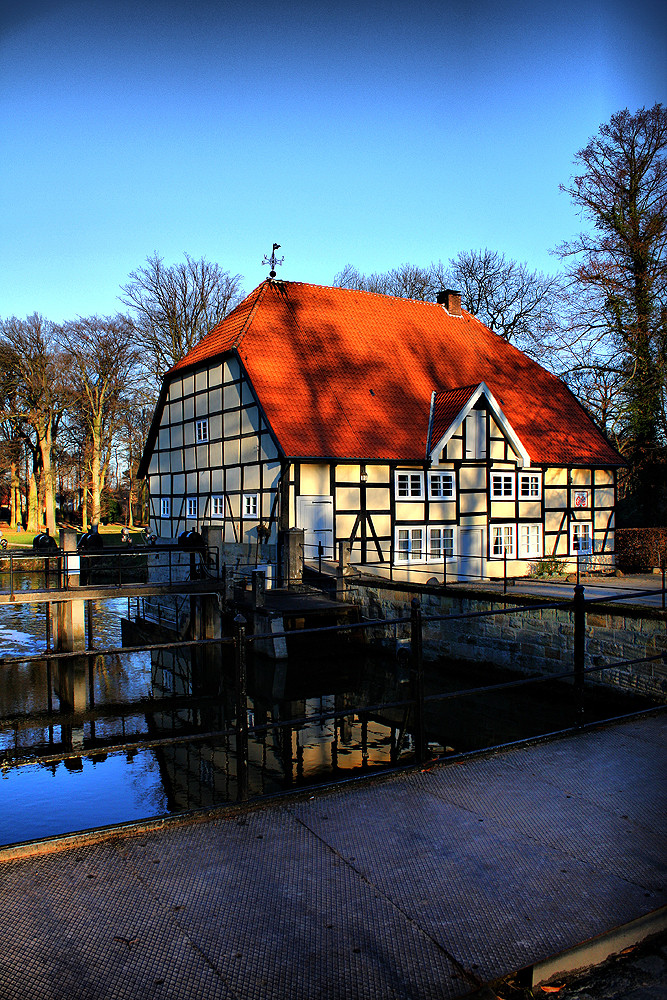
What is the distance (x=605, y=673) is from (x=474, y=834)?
32.0 ft

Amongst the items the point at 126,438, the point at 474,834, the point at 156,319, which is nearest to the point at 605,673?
the point at 474,834

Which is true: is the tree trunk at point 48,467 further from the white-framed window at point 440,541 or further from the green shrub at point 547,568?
the green shrub at point 547,568

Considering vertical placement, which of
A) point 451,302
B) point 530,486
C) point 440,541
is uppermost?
point 451,302

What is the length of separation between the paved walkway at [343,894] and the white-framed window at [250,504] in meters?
16.9

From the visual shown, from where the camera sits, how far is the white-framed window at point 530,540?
24125mm

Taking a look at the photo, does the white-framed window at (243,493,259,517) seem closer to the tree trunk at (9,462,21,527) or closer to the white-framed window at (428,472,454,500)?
the white-framed window at (428,472,454,500)

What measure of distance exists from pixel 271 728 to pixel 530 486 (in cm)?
1741

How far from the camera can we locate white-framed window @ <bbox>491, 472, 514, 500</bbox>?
2345 centimetres

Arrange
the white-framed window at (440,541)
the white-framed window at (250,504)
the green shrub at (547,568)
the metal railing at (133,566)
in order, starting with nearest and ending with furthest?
the metal railing at (133,566)
the white-framed window at (250,504)
the white-framed window at (440,541)
the green shrub at (547,568)

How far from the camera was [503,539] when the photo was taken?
23.9m

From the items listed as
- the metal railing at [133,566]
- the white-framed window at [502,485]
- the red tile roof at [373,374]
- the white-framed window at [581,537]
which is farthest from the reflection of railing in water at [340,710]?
the white-framed window at [581,537]

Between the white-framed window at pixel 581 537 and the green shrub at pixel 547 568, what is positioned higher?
the white-framed window at pixel 581 537

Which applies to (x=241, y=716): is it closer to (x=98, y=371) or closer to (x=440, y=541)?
(x=440, y=541)

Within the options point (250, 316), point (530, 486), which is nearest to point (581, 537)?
point (530, 486)
